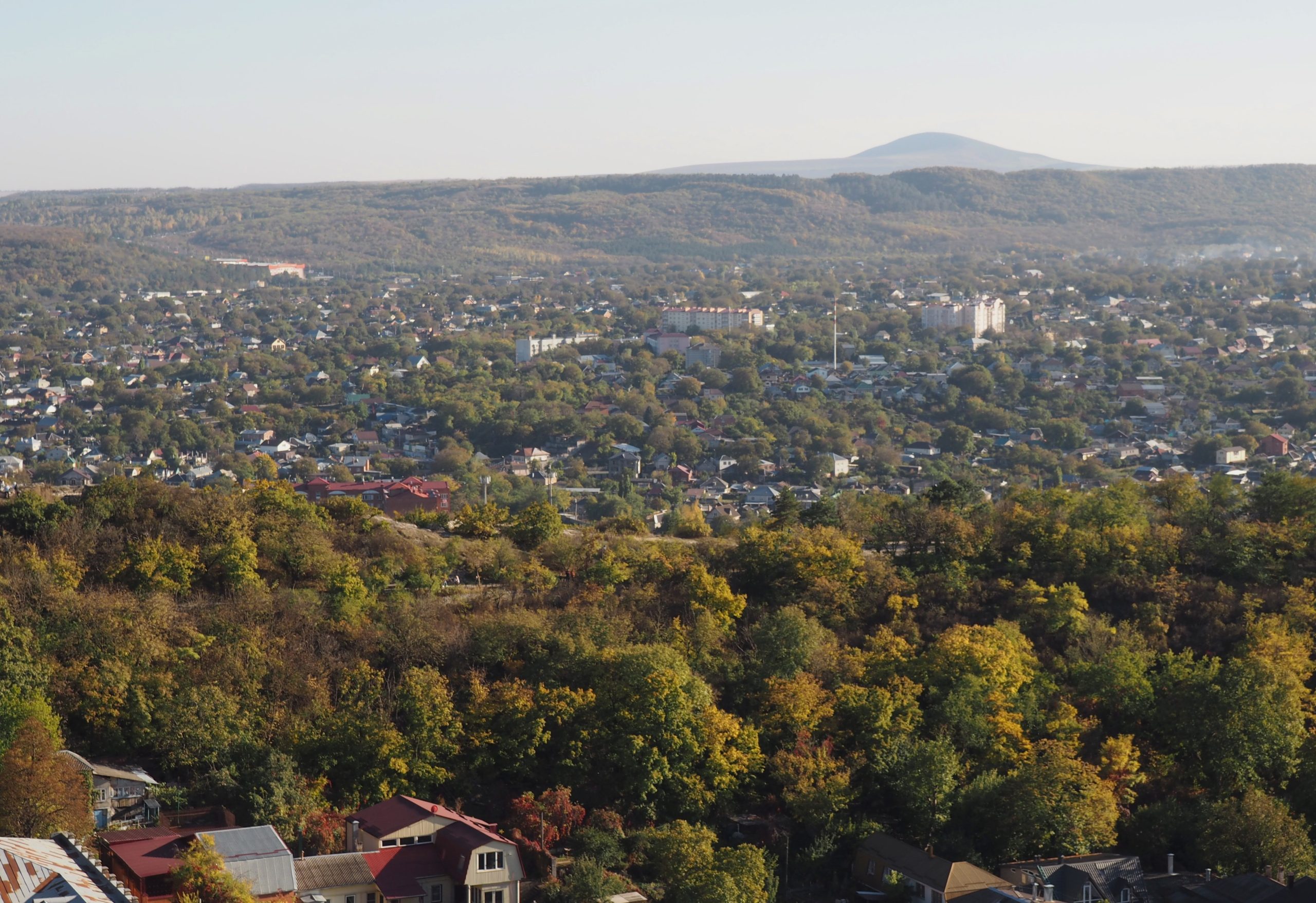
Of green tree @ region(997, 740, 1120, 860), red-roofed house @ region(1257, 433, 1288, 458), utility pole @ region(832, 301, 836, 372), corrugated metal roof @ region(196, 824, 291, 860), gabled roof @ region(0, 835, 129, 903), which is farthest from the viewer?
utility pole @ region(832, 301, 836, 372)

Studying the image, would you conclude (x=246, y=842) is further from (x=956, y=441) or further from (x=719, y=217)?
(x=719, y=217)

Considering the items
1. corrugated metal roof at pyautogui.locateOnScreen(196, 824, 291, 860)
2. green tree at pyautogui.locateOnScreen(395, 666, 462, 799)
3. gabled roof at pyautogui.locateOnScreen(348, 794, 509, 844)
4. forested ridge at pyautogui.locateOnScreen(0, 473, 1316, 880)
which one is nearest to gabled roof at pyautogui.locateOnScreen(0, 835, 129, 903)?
corrugated metal roof at pyautogui.locateOnScreen(196, 824, 291, 860)

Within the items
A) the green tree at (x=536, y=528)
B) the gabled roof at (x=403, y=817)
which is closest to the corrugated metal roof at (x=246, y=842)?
the gabled roof at (x=403, y=817)

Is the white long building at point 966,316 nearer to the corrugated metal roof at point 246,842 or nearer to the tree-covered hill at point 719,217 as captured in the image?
the tree-covered hill at point 719,217

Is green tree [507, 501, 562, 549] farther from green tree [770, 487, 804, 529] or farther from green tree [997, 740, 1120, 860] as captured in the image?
green tree [997, 740, 1120, 860]

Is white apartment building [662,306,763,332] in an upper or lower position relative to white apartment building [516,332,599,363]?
upper

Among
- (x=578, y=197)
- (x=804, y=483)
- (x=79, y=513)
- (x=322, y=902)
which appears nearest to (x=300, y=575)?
(x=79, y=513)
